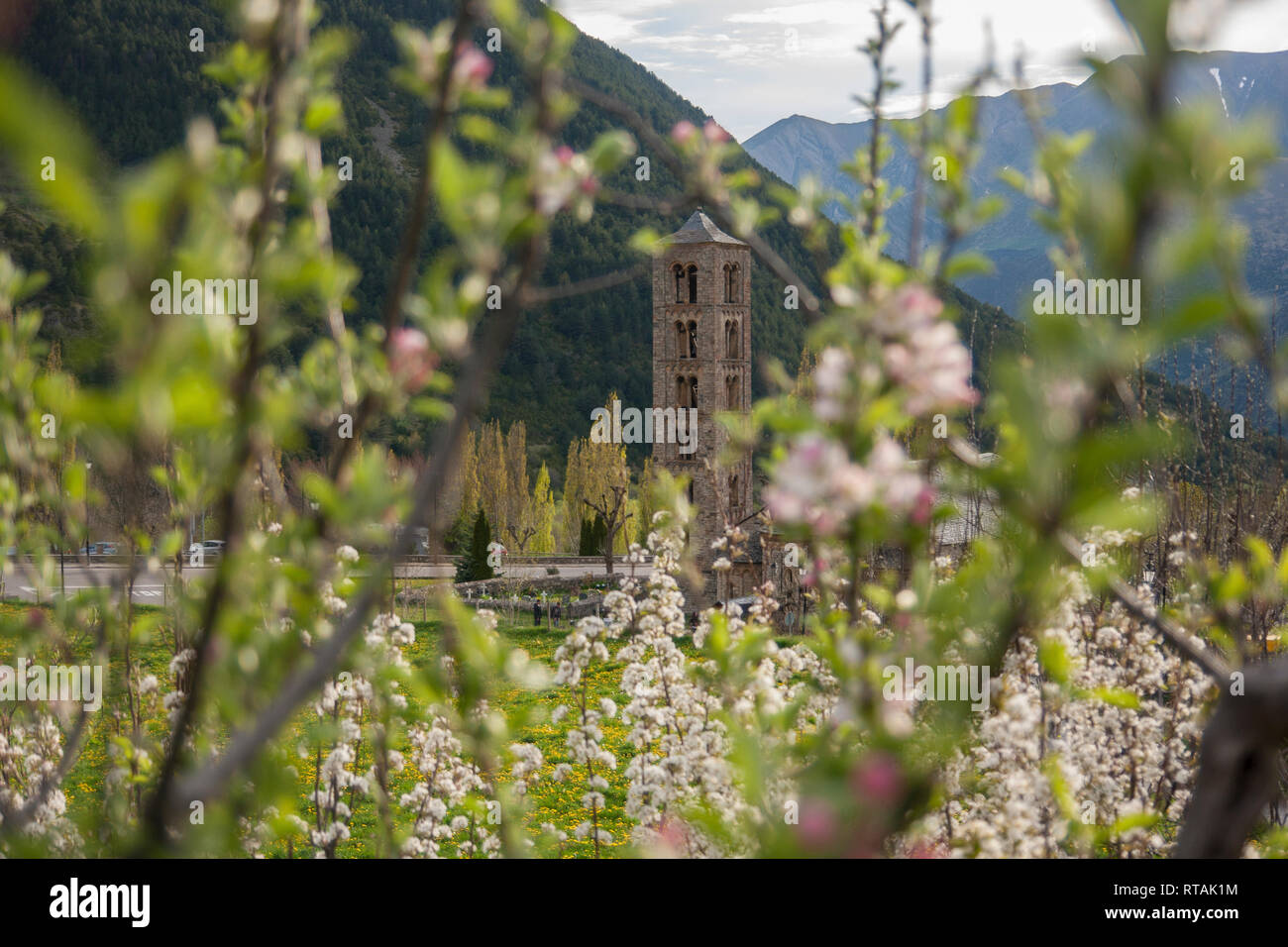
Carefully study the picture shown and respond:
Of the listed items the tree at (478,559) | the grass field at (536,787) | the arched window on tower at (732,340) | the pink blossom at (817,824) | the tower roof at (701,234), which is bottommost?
the grass field at (536,787)

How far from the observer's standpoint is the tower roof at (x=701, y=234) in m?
31.1

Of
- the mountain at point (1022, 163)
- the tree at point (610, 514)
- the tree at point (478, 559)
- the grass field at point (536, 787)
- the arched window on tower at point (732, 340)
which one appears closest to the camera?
the grass field at point (536, 787)

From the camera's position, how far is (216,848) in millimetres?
1611

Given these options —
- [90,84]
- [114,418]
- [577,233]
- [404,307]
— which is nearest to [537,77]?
[404,307]

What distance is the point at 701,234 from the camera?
3125cm

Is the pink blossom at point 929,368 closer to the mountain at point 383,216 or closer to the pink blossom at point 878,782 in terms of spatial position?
the pink blossom at point 878,782

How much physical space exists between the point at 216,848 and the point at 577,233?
2873 inches

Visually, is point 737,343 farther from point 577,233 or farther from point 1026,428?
point 577,233

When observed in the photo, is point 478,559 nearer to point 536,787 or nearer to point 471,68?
point 536,787

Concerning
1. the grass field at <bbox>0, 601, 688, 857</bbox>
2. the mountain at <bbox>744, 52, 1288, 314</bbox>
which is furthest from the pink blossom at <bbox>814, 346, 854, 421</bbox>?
the grass field at <bbox>0, 601, 688, 857</bbox>

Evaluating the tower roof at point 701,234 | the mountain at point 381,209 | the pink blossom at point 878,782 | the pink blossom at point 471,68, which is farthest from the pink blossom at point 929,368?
the mountain at point 381,209

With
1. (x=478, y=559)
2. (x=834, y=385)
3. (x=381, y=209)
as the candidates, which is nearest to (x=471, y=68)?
(x=834, y=385)
